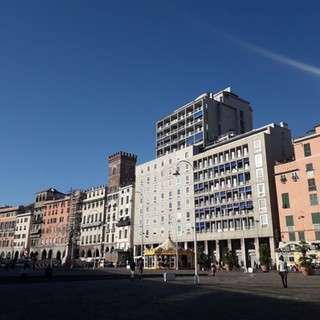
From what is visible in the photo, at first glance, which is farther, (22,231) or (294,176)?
(22,231)

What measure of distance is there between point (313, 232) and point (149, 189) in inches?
1895

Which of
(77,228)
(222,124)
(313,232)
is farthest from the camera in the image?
(77,228)

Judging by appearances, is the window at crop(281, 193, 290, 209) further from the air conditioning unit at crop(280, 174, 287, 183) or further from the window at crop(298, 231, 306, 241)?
the window at crop(298, 231, 306, 241)

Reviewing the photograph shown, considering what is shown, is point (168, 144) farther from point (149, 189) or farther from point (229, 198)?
point (229, 198)

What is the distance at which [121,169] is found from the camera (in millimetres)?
112438

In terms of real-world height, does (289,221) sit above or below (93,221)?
below

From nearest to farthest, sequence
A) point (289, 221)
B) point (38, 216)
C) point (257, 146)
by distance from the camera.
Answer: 1. point (289, 221)
2. point (257, 146)
3. point (38, 216)

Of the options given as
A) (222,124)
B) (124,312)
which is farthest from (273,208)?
(124,312)

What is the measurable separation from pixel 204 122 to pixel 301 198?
117 ft

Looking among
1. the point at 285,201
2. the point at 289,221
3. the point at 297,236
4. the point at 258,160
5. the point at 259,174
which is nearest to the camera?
the point at 297,236

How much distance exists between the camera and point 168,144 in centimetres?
9938

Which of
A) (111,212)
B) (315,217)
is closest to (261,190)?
(315,217)

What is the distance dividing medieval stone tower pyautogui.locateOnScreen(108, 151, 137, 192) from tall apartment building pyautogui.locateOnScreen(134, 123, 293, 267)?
2031 cm

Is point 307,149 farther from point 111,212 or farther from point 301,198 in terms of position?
point 111,212
